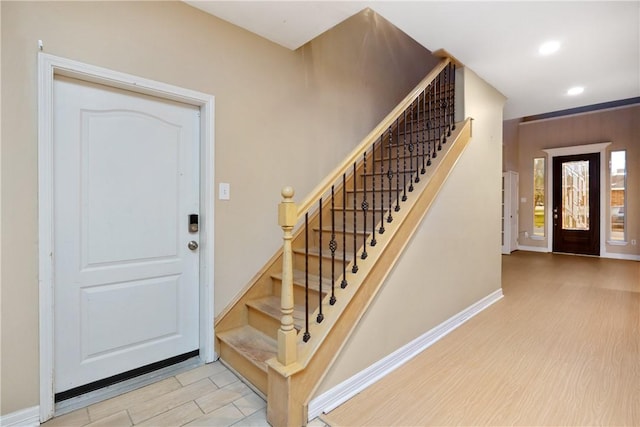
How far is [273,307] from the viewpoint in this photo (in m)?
2.28

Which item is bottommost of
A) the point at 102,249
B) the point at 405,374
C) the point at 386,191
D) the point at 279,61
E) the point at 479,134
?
the point at 405,374

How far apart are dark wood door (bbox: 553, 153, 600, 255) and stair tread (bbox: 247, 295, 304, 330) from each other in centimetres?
705

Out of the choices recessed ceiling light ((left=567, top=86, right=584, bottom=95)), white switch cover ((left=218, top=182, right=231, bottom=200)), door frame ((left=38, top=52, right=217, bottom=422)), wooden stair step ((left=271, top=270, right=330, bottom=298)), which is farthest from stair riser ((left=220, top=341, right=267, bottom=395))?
recessed ceiling light ((left=567, top=86, right=584, bottom=95))

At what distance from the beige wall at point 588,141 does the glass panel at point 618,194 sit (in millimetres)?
74

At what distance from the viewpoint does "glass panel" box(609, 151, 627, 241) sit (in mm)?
5953

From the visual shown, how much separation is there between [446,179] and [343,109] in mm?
1266

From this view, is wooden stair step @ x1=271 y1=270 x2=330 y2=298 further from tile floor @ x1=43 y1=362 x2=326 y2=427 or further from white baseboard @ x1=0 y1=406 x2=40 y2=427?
white baseboard @ x1=0 y1=406 x2=40 y2=427

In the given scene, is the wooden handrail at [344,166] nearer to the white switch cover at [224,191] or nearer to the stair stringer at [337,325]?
the stair stringer at [337,325]

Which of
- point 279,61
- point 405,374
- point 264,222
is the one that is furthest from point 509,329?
point 279,61

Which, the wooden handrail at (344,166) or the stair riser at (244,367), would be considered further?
the stair riser at (244,367)

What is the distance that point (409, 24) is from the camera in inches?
88.3

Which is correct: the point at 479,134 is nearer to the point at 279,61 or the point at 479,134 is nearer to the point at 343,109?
the point at 343,109

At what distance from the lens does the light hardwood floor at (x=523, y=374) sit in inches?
64.2

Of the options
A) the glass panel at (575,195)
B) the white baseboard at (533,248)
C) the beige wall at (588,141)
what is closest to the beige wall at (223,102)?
the beige wall at (588,141)
